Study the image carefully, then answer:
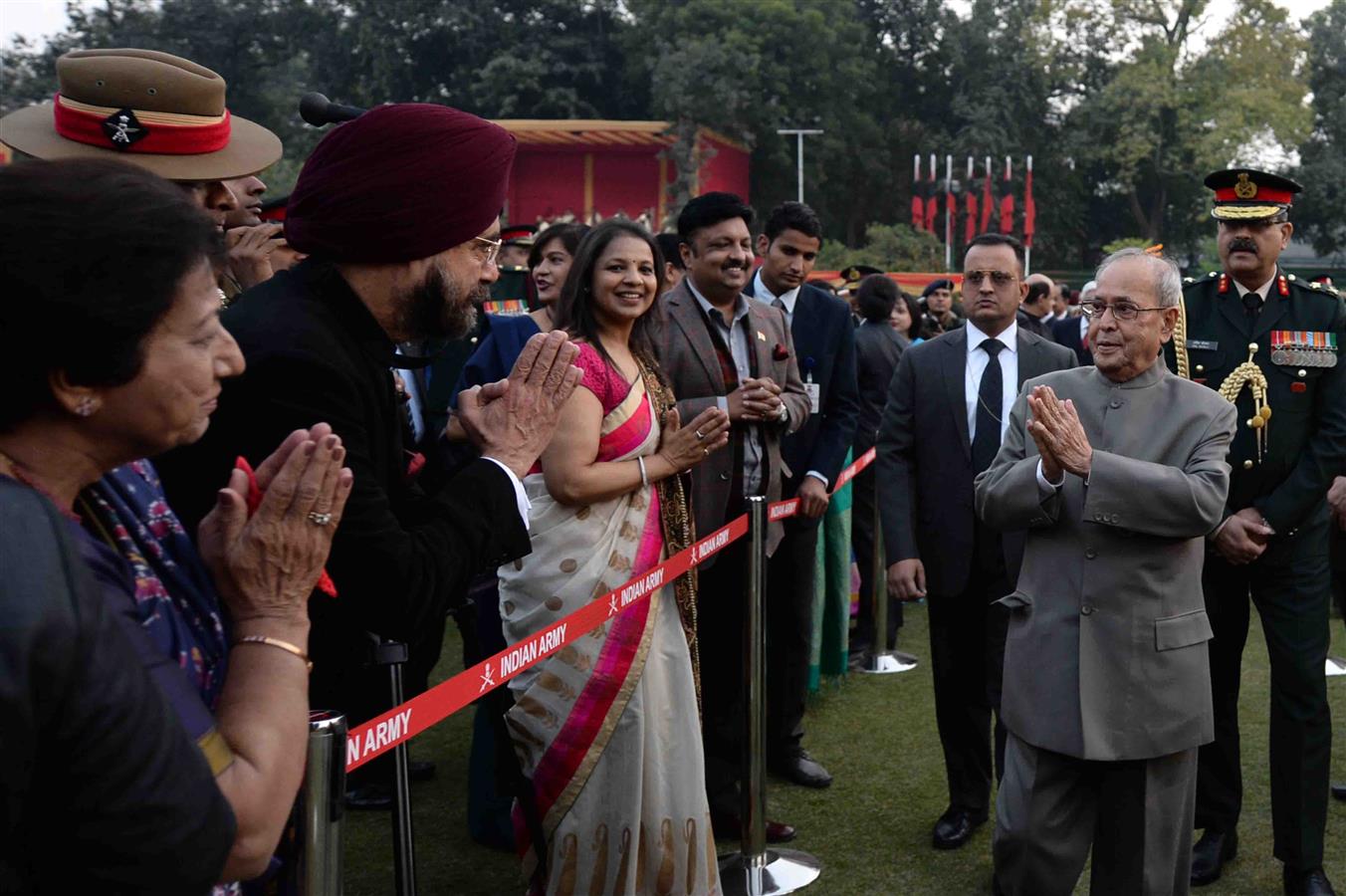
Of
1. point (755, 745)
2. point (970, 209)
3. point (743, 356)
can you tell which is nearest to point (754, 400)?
point (743, 356)

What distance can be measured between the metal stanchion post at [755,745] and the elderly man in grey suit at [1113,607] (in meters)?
0.74

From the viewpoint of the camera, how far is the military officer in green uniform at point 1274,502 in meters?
4.50

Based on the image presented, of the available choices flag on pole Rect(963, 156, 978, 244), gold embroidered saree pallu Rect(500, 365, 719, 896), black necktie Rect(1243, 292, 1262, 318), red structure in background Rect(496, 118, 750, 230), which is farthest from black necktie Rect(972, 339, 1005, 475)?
red structure in background Rect(496, 118, 750, 230)

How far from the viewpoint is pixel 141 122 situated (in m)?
3.07

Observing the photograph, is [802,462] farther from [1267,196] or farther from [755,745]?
[1267,196]

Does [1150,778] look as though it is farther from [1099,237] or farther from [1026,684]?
[1099,237]

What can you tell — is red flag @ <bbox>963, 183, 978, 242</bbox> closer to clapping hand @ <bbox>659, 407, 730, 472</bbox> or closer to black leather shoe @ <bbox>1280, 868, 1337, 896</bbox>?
black leather shoe @ <bbox>1280, 868, 1337, 896</bbox>

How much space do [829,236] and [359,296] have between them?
5297cm

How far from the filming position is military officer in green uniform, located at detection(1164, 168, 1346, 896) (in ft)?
14.8

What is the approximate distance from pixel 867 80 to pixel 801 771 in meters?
51.9

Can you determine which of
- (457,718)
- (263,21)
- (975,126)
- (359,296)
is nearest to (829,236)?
(975,126)

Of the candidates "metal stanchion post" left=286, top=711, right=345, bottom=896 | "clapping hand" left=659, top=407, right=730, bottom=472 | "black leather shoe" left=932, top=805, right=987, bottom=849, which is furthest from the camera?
"black leather shoe" left=932, top=805, right=987, bottom=849

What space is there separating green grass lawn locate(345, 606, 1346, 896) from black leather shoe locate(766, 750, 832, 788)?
0.16ft

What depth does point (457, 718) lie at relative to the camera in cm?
668
